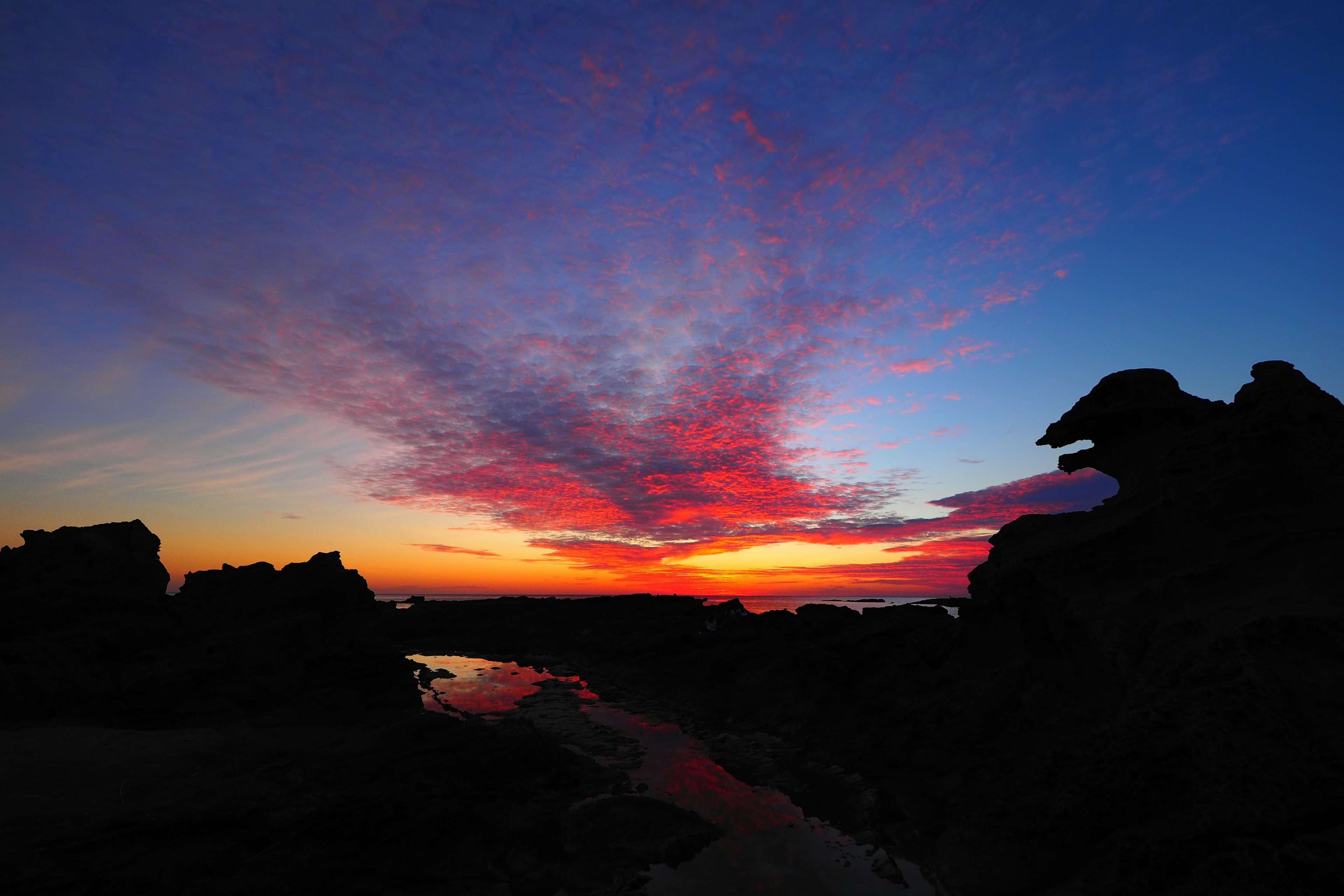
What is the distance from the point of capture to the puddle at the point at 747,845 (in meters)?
12.4

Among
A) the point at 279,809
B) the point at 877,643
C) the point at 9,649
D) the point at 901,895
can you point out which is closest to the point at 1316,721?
the point at 901,895

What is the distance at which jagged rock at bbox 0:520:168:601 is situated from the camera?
1054 inches

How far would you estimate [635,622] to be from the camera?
56.4 metres

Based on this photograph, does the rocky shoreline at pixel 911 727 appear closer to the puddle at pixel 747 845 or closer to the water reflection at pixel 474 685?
the puddle at pixel 747 845

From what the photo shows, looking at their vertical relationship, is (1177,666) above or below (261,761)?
above

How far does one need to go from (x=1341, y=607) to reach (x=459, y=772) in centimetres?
2115

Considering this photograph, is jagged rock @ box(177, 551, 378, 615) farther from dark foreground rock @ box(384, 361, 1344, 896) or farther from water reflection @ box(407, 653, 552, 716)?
dark foreground rock @ box(384, 361, 1344, 896)

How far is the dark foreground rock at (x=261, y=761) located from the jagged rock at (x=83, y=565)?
3.4 inches

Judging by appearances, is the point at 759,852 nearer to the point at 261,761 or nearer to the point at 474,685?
the point at 261,761

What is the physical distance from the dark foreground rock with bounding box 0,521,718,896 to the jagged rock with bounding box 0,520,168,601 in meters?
0.09

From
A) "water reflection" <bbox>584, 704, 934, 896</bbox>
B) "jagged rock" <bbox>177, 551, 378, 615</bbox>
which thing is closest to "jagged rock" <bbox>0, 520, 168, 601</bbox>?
"jagged rock" <bbox>177, 551, 378, 615</bbox>

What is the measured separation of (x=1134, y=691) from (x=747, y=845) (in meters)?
9.65

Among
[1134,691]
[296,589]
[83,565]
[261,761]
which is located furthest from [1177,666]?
[83,565]

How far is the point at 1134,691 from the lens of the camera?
11.8m
